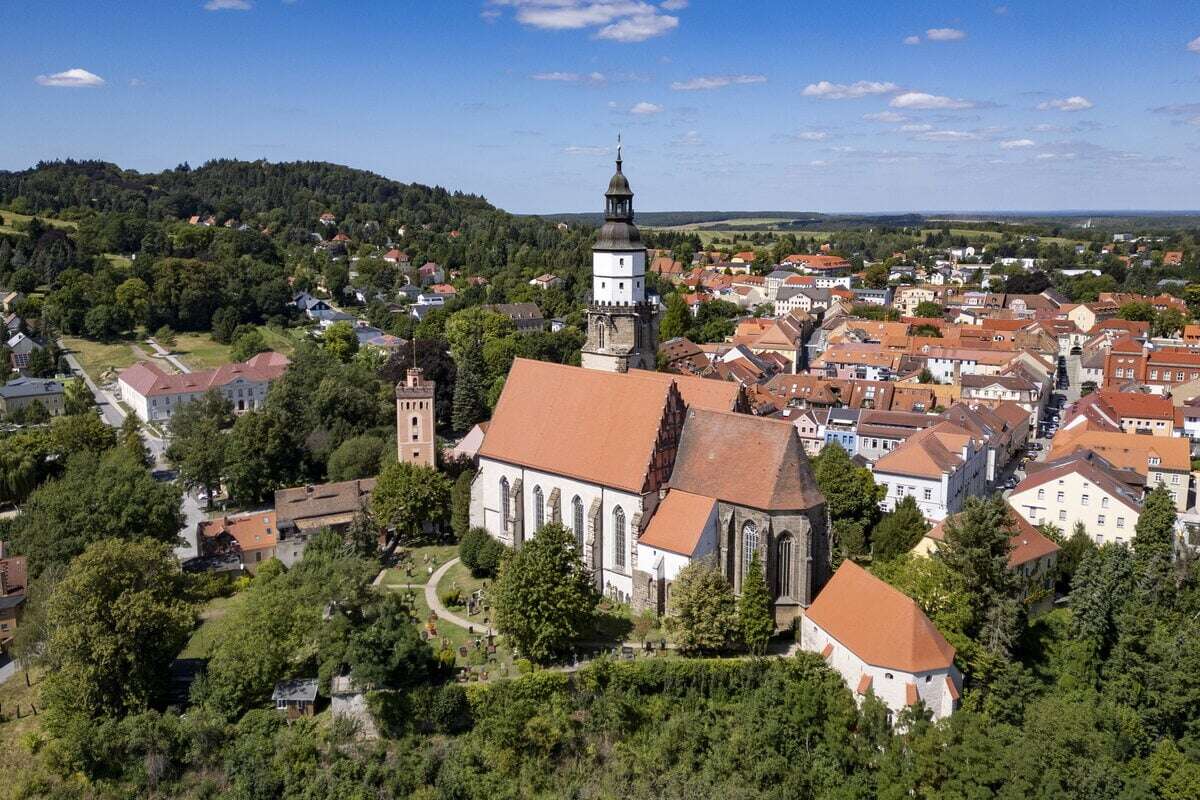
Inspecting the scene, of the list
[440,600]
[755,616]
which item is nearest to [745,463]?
[755,616]

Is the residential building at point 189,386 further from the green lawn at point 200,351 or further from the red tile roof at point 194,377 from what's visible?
the green lawn at point 200,351

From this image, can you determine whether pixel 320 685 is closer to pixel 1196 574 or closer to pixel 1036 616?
pixel 1036 616

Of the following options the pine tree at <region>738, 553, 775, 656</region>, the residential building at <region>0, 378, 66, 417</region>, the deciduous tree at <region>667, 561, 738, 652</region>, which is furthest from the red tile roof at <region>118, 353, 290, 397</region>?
the pine tree at <region>738, 553, 775, 656</region>

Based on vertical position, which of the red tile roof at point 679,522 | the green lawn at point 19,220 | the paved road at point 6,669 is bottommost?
the paved road at point 6,669

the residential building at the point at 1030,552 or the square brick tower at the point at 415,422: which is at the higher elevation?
the square brick tower at the point at 415,422

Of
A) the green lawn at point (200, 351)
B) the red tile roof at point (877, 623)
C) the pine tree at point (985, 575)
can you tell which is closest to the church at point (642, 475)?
the red tile roof at point (877, 623)

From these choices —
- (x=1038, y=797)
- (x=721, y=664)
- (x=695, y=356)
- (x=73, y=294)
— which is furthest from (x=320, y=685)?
(x=73, y=294)

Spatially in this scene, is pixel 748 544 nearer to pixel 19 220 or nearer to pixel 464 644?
pixel 464 644
